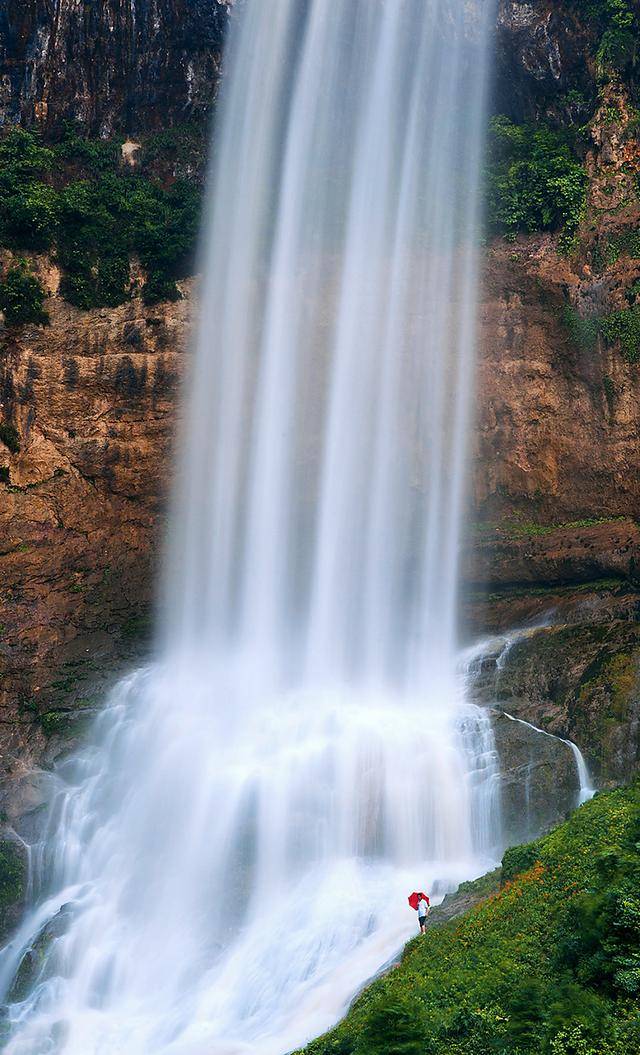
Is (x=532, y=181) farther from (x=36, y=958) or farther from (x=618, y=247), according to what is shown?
(x=36, y=958)

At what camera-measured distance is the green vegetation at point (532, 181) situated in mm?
24219

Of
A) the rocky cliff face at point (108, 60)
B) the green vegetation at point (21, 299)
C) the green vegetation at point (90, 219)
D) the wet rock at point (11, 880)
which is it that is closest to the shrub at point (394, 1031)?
the wet rock at point (11, 880)

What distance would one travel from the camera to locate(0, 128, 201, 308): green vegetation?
25.2 meters

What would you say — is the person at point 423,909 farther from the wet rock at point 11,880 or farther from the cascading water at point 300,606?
the wet rock at point 11,880

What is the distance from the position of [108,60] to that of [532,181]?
12.2 meters

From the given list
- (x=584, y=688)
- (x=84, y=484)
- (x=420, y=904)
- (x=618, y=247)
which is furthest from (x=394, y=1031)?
(x=618, y=247)

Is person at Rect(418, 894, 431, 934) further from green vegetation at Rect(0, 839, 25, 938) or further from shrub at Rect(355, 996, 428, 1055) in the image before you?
green vegetation at Rect(0, 839, 25, 938)

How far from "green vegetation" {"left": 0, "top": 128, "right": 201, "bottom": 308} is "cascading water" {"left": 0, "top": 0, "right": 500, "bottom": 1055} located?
1.12m

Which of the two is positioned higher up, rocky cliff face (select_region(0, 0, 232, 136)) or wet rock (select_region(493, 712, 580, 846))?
rocky cliff face (select_region(0, 0, 232, 136))

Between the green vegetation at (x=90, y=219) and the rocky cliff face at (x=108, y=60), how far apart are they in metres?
1.08

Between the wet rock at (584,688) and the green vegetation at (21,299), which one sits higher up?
the green vegetation at (21,299)

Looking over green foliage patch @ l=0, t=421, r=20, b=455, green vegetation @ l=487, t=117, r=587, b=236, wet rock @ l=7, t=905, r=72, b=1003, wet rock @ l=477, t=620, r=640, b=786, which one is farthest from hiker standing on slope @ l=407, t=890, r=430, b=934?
green vegetation @ l=487, t=117, r=587, b=236

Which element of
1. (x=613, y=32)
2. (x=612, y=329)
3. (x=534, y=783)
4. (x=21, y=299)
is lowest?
(x=534, y=783)

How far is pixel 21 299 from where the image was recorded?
24.5 metres
